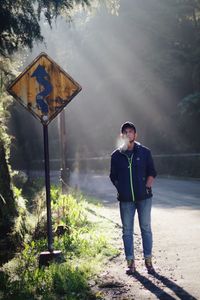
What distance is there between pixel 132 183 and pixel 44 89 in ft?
6.38

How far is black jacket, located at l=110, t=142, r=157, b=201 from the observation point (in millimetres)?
6941

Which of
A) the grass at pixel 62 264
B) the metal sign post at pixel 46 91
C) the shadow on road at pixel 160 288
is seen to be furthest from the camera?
the metal sign post at pixel 46 91

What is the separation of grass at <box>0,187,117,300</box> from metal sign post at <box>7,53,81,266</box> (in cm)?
49

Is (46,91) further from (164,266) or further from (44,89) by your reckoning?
(164,266)

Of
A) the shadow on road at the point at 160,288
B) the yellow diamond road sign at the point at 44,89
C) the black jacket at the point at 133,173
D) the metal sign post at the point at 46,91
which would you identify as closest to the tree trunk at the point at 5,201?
the metal sign post at the point at 46,91

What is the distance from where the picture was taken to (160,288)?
241 inches

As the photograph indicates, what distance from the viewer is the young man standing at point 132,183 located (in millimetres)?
6949

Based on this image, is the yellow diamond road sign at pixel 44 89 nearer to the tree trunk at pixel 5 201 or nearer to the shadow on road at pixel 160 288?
the tree trunk at pixel 5 201

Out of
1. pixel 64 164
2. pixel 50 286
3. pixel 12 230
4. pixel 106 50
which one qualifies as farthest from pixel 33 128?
pixel 50 286

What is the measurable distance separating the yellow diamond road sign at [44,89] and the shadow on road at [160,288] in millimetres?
2581

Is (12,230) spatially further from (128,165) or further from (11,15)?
(11,15)

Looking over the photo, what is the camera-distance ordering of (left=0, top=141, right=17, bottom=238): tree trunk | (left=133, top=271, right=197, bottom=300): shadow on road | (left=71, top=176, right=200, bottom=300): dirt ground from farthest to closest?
(left=0, top=141, right=17, bottom=238): tree trunk
(left=71, top=176, right=200, bottom=300): dirt ground
(left=133, top=271, right=197, bottom=300): shadow on road

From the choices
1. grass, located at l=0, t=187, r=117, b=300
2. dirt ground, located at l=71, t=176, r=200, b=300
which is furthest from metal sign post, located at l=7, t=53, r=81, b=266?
dirt ground, located at l=71, t=176, r=200, b=300

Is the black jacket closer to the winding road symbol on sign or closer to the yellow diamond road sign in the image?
the yellow diamond road sign
